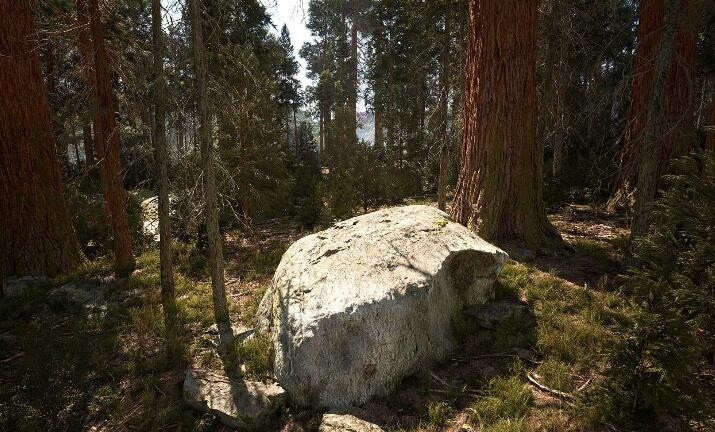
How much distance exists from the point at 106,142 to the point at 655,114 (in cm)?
960

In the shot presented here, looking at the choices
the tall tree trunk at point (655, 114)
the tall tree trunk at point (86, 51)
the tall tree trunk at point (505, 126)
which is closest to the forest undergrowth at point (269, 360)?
the tall tree trunk at point (505, 126)

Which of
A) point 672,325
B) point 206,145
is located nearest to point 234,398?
point 206,145

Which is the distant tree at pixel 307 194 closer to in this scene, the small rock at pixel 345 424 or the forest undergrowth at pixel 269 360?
the forest undergrowth at pixel 269 360

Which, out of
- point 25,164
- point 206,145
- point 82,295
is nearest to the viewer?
point 206,145

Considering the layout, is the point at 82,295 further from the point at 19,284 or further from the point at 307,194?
the point at 307,194

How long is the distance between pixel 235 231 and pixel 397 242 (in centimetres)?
920

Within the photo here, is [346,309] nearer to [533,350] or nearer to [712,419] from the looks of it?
[533,350]

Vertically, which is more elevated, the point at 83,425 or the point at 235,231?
the point at 235,231

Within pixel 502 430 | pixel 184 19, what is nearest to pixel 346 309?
pixel 502 430

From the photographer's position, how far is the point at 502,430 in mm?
3924

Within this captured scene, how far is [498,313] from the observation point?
224 inches

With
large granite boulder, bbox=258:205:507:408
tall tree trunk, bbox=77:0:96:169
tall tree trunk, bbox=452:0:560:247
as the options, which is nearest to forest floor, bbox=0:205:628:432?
large granite boulder, bbox=258:205:507:408

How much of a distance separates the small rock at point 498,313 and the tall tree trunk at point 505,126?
2.07 m

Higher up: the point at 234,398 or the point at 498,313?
the point at 498,313
